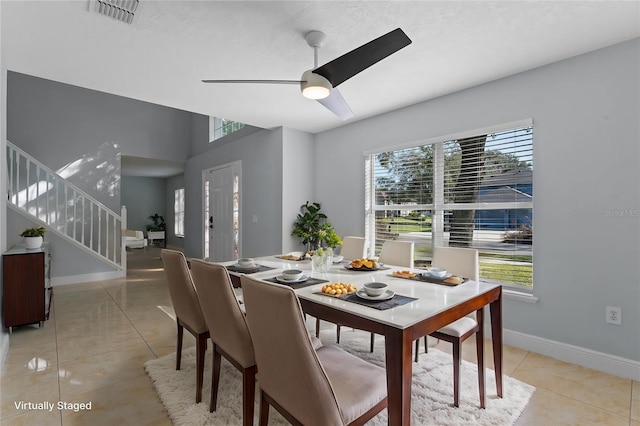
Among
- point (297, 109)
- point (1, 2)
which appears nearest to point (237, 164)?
point (297, 109)

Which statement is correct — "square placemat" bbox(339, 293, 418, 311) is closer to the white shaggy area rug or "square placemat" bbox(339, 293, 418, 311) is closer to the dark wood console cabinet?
the white shaggy area rug

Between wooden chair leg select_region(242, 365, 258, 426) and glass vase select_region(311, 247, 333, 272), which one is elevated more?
glass vase select_region(311, 247, 333, 272)

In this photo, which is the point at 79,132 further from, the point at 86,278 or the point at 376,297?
the point at 376,297

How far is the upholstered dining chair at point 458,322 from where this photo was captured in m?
1.93

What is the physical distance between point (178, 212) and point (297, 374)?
966cm

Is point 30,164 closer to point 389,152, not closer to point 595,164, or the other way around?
point 389,152

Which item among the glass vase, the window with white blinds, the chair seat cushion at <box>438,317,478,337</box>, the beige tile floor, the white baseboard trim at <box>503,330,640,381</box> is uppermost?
the window with white blinds

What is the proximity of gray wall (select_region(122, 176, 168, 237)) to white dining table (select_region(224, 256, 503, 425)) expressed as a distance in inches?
391

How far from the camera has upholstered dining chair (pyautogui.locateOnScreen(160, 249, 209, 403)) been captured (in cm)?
197

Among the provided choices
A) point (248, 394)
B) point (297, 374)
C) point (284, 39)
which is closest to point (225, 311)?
point (248, 394)

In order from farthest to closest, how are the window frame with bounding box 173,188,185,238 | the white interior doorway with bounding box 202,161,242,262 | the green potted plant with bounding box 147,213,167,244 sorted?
1. the green potted plant with bounding box 147,213,167,244
2. the window frame with bounding box 173,188,185,238
3. the white interior doorway with bounding box 202,161,242,262

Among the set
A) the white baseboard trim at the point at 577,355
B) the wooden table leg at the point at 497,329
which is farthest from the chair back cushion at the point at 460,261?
the white baseboard trim at the point at 577,355

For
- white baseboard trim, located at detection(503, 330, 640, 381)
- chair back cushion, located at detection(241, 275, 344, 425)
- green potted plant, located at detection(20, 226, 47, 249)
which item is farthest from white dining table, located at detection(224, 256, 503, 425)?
green potted plant, located at detection(20, 226, 47, 249)

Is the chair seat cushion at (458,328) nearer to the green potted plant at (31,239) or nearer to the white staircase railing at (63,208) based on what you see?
the green potted plant at (31,239)
